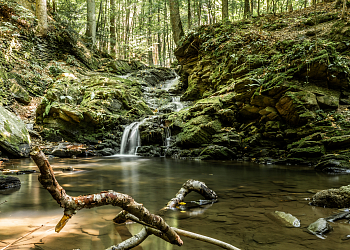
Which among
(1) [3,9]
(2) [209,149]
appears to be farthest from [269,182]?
(1) [3,9]

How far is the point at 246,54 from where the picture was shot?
1405 centimetres

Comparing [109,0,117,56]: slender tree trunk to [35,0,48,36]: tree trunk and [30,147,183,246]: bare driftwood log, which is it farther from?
[30,147,183,246]: bare driftwood log

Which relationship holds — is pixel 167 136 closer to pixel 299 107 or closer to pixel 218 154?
pixel 218 154

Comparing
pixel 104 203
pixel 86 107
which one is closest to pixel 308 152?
pixel 104 203

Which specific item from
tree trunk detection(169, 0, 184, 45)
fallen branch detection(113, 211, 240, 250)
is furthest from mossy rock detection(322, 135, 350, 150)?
tree trunk detection(169, 0, 184, 45)

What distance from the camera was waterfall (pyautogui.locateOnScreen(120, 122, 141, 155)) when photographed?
44.0ft

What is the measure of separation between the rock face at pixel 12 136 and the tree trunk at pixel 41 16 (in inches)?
409

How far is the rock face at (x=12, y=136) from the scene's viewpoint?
9116mm

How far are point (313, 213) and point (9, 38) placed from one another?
1853 centimetres

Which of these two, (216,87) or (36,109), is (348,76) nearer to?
(216,87)

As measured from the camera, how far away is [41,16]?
16656mm

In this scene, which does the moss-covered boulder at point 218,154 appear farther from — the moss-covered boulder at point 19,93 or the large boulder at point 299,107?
the moss-covered boulder at point 19,93

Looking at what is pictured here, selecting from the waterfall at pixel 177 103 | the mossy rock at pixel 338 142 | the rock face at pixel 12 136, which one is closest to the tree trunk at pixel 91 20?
the waterfall at pixel 177 103

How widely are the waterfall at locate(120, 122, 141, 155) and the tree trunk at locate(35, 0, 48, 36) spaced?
11.1m
